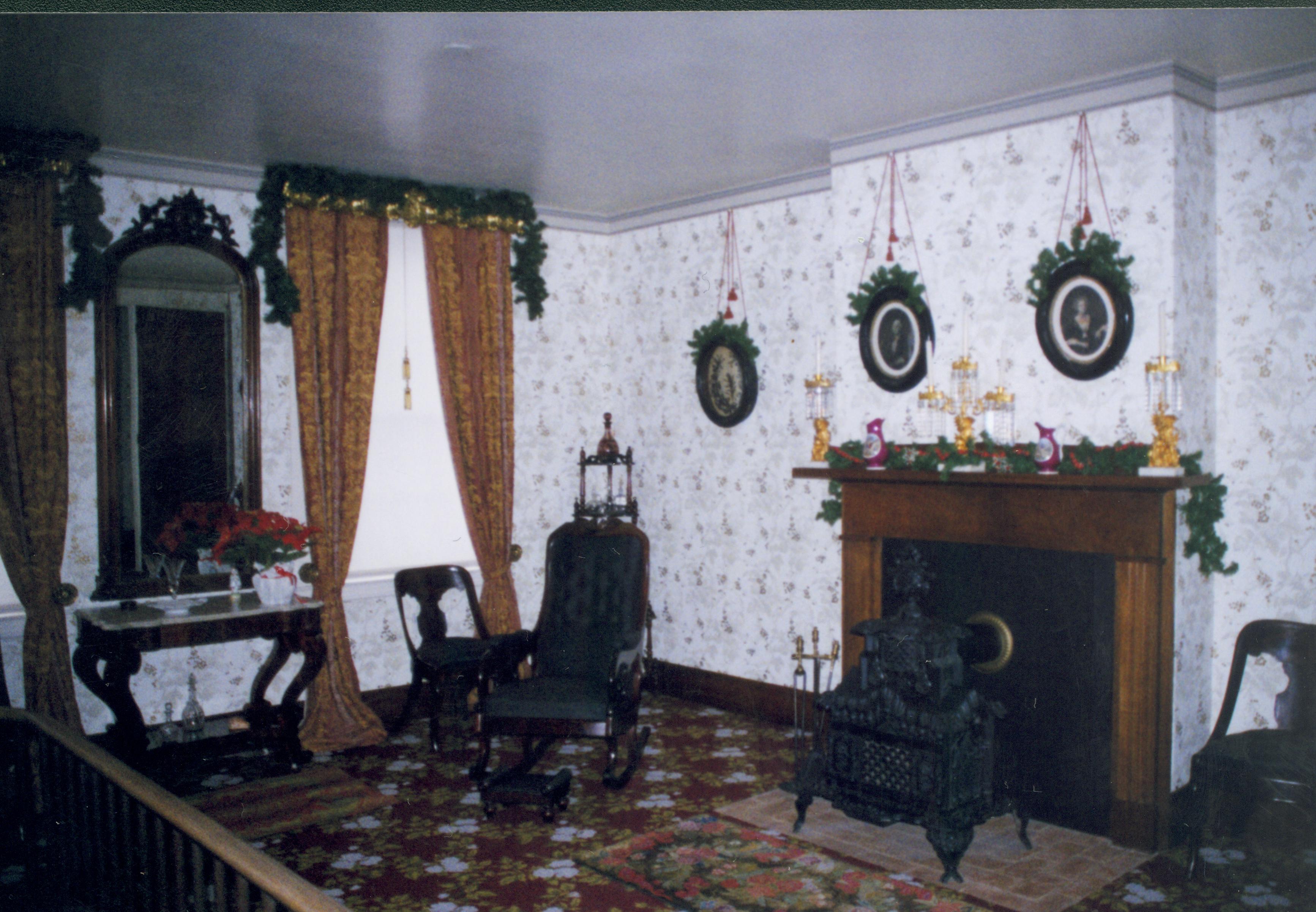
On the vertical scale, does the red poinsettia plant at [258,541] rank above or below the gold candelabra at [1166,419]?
below

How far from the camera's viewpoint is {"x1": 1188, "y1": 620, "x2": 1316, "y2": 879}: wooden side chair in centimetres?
372

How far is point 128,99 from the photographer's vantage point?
14.7 feet

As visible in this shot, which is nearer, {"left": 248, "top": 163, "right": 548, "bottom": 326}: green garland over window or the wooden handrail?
the wooden handrail

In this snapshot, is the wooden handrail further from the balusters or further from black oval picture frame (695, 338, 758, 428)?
black oval picture frame (695, 338, 758, 428)

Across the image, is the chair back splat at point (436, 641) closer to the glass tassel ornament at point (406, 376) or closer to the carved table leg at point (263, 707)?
the carved table leg at point (263, 707)

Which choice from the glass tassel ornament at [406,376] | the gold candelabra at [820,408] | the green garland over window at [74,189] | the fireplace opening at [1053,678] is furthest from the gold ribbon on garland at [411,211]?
the fireplace opening at [1053,678]

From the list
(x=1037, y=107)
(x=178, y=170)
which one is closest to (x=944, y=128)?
(x=1037, y=107)

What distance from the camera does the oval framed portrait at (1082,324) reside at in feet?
14.0

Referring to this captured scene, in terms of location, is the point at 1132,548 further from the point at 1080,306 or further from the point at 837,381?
the point at 837,381

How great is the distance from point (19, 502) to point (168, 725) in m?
1.37

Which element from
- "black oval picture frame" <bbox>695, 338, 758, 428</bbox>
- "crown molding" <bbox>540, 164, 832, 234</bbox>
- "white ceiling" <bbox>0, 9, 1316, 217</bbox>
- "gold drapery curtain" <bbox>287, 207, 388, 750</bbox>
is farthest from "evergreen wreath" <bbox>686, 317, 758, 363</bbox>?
"gold drapery curtain" <bbox>287, 207, 388, 750</bbox>

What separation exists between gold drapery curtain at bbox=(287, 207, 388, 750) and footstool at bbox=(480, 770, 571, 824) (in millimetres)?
1441

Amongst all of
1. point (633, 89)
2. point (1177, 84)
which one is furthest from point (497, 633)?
point (1177, 84)

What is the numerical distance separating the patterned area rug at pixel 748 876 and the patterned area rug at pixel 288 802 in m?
1.29
